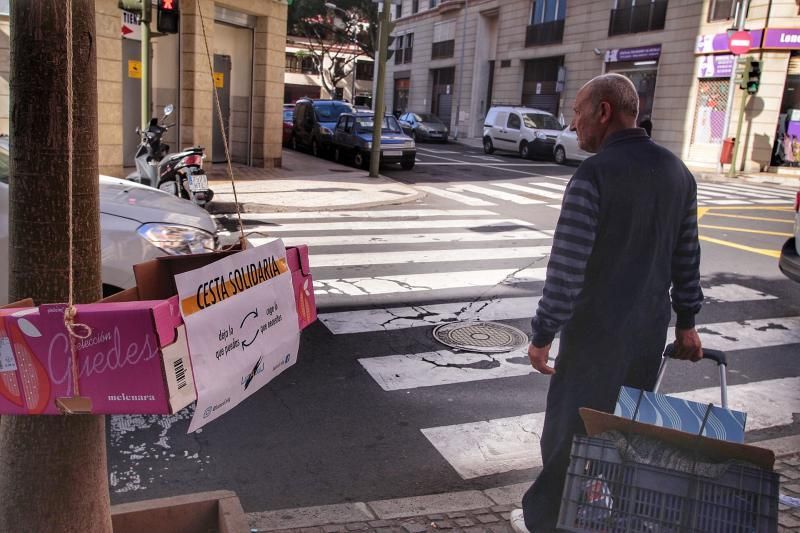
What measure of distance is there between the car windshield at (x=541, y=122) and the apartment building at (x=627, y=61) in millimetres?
4643

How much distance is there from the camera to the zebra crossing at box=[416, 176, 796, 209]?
1520 cm

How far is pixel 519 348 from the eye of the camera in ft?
19.2

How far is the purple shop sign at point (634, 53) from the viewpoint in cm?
3000

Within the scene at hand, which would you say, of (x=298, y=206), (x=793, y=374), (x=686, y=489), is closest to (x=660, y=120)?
(x=298, y=206)

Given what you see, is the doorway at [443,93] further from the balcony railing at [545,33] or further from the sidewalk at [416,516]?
the sidewalk at [416,516]

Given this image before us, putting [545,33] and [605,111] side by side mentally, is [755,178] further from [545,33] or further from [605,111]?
[605,111]

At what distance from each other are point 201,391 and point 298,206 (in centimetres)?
1082

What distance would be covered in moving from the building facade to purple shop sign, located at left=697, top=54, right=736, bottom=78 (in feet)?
56.6

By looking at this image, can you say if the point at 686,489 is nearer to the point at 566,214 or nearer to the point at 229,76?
the point at 566,214

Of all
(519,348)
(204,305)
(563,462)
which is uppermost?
(204,305)

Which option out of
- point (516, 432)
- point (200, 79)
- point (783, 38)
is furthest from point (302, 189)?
point (783, 38)

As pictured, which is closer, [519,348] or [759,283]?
[519,348]

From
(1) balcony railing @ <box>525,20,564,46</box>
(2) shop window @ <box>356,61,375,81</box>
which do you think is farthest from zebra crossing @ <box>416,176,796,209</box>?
(2) shop window @ <box>356,61,375,81</box>

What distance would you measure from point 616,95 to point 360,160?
18.5m
